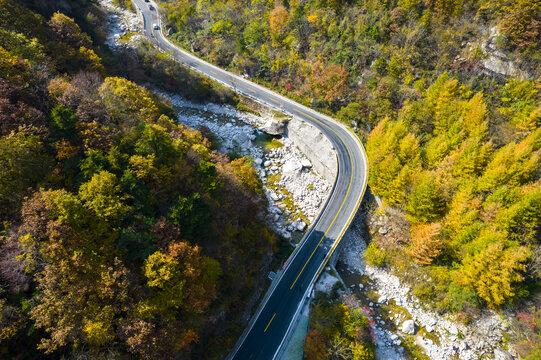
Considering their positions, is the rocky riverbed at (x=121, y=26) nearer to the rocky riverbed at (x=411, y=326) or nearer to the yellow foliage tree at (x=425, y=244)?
the rocky riverbed at (x=411, y=326)

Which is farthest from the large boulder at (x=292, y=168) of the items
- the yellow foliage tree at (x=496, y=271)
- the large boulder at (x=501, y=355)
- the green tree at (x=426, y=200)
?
the large boulder at (x=501, y=355)

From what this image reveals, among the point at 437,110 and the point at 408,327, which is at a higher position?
the point at 437,110

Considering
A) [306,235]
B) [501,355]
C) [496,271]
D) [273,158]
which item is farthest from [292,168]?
[501,355]

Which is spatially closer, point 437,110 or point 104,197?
point 104,197

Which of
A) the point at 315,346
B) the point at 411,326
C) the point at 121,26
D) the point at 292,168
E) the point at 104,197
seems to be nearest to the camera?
the point at 104,197

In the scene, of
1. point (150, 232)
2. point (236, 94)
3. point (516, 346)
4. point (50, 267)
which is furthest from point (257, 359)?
point (236, 94)

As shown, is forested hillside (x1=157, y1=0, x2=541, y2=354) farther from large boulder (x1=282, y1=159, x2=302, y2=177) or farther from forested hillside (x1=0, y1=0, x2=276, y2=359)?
forested hillside (x1=0, y1=0, x2=276, y2=359)

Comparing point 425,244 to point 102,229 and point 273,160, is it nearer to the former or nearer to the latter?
point 273,160

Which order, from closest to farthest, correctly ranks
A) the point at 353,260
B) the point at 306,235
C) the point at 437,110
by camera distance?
1. the point at 353,260
2. the point at 306,235
3. the point at 437,110

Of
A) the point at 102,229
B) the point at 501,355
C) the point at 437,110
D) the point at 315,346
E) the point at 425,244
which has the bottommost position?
the point at 315,346
